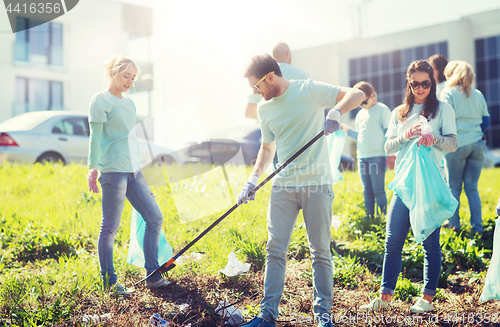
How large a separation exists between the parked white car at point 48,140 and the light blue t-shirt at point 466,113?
5.19m

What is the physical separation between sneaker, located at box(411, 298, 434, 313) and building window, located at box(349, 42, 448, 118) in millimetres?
27900

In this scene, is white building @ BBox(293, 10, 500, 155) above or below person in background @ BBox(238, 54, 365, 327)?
above

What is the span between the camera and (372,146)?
184 inches

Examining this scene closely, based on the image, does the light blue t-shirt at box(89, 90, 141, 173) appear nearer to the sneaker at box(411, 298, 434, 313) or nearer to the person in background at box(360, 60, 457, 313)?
the person in background at box(360, 60, 457, 313)

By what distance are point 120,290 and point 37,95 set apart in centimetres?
2448

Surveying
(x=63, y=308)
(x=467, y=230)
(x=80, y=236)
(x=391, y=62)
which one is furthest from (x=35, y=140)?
(x=391, y=62)

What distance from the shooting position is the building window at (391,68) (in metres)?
29.5

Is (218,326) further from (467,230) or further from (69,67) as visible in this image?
(69,67)

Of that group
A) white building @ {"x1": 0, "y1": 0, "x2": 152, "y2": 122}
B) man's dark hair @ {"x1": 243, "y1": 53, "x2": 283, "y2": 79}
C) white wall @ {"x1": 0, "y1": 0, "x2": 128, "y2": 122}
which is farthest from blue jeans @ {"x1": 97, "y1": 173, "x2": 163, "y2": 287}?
white wall @ {"x1": 0, "y1": 0, "x2": 128, "y2": 122}

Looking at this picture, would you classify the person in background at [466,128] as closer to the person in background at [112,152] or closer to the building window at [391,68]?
the person in background at [112,152]

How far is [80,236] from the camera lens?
4535mm

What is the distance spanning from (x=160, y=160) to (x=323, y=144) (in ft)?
19.4

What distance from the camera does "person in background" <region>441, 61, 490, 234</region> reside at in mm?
4375

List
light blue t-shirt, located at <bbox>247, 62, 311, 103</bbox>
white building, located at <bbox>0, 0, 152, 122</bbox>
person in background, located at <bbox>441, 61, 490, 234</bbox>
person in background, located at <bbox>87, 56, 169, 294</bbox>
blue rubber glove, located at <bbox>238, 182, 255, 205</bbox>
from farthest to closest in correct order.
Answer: white building, located at <bbox>0, 0, 152, 122</bbox>
person in background, located at <bbox>441, 61, 490, 234</bbox>
light blue t-shirt, located at <bbox>247, 62, 311, 103</bbox>
person in background, located at <bbox>87, 56, 169, 294</bbox>
blue rubber glove, located at <bbox>238, 182, 255, 205</bbox>
